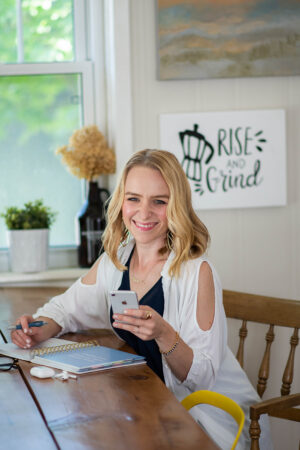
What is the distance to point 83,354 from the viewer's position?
1602 millimetres

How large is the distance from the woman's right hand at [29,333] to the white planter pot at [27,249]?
2.56 ft

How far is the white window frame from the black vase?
1.02 ft

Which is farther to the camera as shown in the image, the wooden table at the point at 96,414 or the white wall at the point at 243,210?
the white wall at the point at 243,210

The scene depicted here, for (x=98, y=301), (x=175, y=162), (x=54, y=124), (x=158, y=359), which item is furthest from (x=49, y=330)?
(x=54, y=124)

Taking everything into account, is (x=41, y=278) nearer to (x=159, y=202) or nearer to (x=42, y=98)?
(x=42, y=98)

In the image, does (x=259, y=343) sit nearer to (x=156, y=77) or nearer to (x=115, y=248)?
(x=115, y=248)

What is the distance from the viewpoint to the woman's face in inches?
69.5

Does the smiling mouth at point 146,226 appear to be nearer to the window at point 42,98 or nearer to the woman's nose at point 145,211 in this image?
the woman's nose at point 145,211

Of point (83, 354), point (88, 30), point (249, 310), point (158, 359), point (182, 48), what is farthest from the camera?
point (88, 30)

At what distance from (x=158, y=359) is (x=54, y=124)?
1.35 meters

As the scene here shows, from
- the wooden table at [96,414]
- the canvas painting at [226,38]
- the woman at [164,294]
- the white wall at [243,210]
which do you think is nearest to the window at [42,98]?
the white wall at [243,210]

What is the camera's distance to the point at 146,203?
1.77 meters

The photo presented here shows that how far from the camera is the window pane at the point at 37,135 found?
2.69 metres

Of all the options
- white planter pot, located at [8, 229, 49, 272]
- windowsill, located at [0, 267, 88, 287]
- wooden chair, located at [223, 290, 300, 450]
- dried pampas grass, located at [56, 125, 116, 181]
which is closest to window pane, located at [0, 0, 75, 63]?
dried pampas grass, located at [56, 125, 116, 181]
